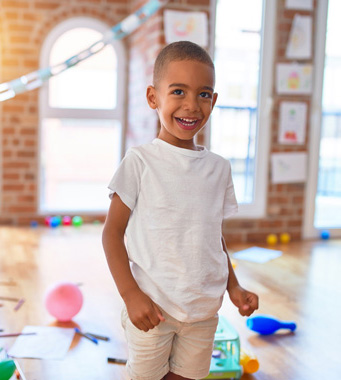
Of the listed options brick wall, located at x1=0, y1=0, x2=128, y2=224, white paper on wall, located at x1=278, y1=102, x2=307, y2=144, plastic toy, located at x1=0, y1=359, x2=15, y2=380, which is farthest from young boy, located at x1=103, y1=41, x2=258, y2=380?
brick wall, located at x1=0, y1=0, x2=128, y2=224

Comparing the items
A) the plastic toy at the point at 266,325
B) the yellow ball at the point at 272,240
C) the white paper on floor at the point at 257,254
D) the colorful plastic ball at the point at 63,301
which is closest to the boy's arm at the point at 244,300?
the plastic toy at the point at 266,325

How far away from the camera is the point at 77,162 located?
19.6 ft

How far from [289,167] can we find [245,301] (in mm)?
2809

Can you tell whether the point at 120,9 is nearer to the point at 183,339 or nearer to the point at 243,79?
the point at 243,79

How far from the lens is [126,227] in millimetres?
1055

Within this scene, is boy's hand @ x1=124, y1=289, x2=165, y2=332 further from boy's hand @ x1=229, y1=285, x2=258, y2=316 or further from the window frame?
the window frame

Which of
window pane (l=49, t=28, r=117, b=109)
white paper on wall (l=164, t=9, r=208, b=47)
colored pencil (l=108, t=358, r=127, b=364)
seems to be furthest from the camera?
window pane (l=49, t=28, r=117, b=109)

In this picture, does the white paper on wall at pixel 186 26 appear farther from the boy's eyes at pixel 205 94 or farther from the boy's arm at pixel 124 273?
the boy's arm at pixel 124 273

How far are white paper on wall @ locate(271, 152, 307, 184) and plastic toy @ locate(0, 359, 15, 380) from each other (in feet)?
8.80

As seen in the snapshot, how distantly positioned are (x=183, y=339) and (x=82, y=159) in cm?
504

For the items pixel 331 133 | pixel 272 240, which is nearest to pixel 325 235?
pixel 272 240

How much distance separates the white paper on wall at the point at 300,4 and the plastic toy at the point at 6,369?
10.4 feet

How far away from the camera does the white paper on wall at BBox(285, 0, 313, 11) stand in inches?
145

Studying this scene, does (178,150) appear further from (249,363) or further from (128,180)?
(249,363)
